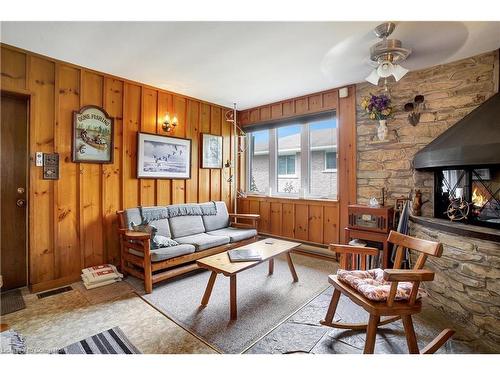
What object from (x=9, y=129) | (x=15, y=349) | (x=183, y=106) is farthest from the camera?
(x=183, y=106)

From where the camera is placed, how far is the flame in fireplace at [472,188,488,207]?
2.25 metres

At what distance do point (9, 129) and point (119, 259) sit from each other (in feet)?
6.10

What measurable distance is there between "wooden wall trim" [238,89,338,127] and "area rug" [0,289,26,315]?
3919mm

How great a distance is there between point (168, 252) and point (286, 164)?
2551mm

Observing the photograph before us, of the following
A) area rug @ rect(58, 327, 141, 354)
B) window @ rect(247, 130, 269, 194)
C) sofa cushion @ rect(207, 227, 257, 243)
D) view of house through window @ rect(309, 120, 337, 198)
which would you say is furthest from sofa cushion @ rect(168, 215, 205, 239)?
view of house through window @ rect(309, 120, 337, 198)

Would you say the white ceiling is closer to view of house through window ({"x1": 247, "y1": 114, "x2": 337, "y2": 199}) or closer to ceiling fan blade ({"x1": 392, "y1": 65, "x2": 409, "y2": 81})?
ceiling fan blade ({"x1": 392, "y1": 65, "x2": 409, "y2": 81})

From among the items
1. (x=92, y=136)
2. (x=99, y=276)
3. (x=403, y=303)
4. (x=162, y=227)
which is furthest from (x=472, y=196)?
(x=92, y=136)

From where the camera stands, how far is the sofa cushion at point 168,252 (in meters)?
2.56

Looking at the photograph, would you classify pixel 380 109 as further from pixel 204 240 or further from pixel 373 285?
pixel 204 240

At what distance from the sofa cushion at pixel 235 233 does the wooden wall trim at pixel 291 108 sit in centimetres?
198

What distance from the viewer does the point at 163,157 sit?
11.9ft
